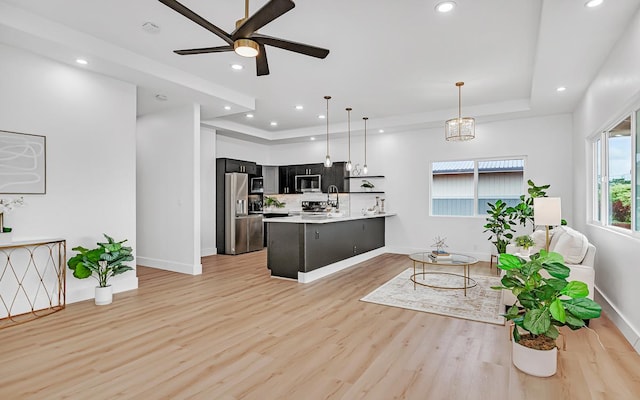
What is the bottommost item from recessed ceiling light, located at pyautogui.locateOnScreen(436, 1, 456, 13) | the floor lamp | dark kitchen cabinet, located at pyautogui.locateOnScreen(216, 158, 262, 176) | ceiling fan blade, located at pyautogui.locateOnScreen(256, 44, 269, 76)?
the floor lamp

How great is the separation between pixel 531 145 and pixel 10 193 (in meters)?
7.87

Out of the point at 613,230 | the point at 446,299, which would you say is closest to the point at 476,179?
the point at 613,230

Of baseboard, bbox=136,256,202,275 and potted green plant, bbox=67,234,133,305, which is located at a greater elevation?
potted green plant, bbox=67,234,133,305

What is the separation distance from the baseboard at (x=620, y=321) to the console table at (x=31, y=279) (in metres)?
5.60

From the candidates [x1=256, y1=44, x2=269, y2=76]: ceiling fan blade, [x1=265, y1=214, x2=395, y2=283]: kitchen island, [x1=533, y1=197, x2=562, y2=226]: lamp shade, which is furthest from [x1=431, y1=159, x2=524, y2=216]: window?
[x1=256, y1=44, x2=269, y2=76]: ceiling fan blade

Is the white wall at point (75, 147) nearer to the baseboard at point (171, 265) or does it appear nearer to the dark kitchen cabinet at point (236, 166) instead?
the baseboard at point (171, 265)

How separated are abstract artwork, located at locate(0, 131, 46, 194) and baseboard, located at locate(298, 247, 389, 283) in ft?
11.1

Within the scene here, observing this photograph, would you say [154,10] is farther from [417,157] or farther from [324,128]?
[417,157]

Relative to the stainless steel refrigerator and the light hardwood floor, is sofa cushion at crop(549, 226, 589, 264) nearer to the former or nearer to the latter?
the light hardwood floor

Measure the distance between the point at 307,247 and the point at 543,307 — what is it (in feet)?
10.8

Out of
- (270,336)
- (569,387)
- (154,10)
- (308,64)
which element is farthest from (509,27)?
(270,336)

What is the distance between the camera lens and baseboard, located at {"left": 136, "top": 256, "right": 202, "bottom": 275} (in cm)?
573

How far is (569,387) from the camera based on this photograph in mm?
2318

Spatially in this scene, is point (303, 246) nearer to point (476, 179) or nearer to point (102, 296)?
point (102, 296)
